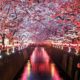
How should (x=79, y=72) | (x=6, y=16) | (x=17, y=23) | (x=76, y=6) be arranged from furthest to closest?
(x=17, y=23) < (x=6, y=16) < (x=76, y=6) < (x=79, y=72)

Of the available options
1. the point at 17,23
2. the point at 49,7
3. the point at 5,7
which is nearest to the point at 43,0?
the point at 49,7

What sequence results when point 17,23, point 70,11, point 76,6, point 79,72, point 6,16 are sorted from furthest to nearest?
point 17,23 < point 6,16 < point 70,11 < point 76,6 < point 79,72

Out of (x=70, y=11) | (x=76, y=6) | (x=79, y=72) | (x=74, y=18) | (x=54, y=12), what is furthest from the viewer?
(x=54, y=12)

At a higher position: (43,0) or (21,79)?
(43,0)

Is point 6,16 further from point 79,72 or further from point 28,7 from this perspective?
point 79,72

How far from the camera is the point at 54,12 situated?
3797cm

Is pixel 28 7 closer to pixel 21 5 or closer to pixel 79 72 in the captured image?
pixel 21 5

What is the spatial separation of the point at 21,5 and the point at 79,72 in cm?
1707

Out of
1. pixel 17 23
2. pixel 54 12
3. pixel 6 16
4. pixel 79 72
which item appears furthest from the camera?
pixel 17 23

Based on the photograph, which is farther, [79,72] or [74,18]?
[74,18]

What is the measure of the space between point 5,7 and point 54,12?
5481mm

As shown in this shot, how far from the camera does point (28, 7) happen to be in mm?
40250

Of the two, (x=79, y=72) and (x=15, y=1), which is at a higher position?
(x=15, y=1)

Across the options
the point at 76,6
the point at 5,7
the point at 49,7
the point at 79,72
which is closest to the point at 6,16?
the point at 5,7
